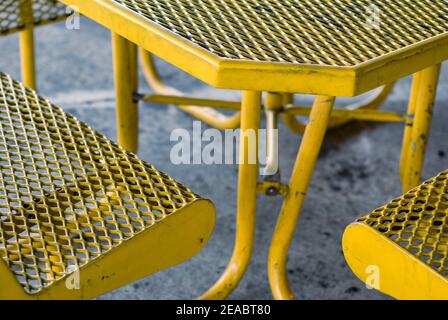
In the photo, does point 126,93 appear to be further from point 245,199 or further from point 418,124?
point 418,124

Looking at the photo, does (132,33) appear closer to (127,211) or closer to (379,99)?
(127,211)

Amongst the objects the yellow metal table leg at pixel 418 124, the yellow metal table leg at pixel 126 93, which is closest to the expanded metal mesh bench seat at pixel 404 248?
the yellow metal table leg at pixel 418 124

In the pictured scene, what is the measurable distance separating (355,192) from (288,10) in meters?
1.30

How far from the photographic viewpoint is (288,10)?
146 centimetres

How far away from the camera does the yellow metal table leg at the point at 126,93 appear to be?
7.36 ft

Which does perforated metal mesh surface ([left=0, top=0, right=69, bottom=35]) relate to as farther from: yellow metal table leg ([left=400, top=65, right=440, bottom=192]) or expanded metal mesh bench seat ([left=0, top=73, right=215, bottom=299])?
yellow metal table leg ([left=400, top=65, right=440, bottom=192])

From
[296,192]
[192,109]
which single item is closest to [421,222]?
[296,192]

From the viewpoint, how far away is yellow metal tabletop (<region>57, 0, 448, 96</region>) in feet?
4.13

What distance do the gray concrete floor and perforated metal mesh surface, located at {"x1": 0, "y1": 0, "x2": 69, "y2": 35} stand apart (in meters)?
0.68

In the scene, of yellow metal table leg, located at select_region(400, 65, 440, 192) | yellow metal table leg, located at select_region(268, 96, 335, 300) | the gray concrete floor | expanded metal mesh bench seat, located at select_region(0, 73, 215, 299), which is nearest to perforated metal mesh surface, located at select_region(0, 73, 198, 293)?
expanded metal mesh bench seat, located at select_region(0, 73, 215, 299)

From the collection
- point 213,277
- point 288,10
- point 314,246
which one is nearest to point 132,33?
point 288,10

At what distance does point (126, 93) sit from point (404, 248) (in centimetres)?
117

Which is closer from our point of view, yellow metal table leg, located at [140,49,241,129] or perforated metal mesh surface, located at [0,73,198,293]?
perforated metal mesh surface, located at [0,73,198,293]

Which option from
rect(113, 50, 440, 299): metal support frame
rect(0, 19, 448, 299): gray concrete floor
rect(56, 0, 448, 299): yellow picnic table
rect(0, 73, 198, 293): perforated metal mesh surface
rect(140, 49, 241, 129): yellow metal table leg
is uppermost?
rect(56, 0, 448, 299): yellow picnic table
